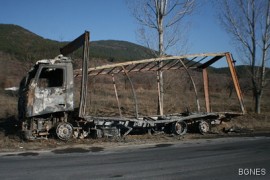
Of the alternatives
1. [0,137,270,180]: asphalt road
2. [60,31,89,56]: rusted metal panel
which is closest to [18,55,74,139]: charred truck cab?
[60,31,89,56]: rusted metal panel

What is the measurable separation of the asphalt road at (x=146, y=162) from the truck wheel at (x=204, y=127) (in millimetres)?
3687

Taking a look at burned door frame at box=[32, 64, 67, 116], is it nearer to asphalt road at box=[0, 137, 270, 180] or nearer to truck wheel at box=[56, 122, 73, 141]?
truck wheel at box=[56, 122, 73, 141]

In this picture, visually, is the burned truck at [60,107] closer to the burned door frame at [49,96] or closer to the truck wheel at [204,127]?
the burned door frame at [49,96]

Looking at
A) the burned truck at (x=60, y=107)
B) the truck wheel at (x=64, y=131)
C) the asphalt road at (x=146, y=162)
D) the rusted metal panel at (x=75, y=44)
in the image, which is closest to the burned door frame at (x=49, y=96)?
the burned truck at (x=60, y=107)

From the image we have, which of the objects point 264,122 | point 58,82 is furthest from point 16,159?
point 264,122

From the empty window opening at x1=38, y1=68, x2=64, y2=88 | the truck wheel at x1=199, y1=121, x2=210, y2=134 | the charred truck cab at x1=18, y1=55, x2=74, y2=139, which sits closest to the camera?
the charred truck cab at x1=18, y1=55, x2=74, y2=139

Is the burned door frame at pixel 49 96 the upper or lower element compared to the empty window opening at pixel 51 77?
lower

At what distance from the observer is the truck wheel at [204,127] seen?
17719 millimetres

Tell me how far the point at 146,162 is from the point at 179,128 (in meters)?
7.13

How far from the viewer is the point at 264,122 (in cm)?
2256

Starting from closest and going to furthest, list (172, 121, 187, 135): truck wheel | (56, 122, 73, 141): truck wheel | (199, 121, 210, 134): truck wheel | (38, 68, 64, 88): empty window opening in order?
(56, 122, 73, 141): truck wheel → (38, 68, 64, 88): empty window opening → (172, 121, 187, 135): truck wheel → (199, 121, 210, 134): truck wheel

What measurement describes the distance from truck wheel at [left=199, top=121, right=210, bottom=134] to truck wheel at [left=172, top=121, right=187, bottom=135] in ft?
3.08

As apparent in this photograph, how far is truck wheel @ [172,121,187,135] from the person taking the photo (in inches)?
668

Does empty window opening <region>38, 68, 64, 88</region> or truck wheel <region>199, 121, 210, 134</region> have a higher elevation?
empty window opening <region>38, 68, 64, 88</region>
